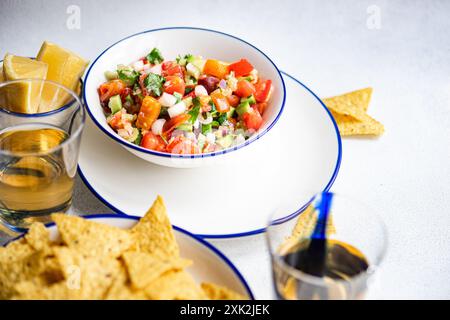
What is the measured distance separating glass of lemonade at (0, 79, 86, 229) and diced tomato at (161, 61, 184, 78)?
1.61 feet

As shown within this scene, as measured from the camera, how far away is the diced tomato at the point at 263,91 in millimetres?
2559

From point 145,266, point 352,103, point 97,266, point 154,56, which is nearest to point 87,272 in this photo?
point 97,266

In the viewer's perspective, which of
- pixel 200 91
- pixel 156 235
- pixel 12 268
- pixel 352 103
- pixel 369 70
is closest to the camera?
pixel 12 268

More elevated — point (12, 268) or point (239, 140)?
point (239, 140)

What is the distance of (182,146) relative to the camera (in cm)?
232

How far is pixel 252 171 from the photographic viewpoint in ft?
8.04

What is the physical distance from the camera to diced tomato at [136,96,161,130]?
239cm

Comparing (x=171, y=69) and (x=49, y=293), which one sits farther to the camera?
(x=171, y=69)

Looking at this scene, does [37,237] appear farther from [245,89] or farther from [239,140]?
[245,89]

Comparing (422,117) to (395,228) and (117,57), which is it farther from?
(117,57)

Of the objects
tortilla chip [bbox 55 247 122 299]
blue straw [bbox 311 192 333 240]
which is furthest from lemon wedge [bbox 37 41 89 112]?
blue straw [bbox 311 192 333 240]

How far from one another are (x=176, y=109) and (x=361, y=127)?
872 millimetres

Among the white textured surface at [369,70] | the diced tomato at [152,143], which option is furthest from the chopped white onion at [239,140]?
the white textured surface at [369,70]

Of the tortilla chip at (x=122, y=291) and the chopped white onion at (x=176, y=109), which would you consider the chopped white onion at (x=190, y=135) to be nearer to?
the chopped white onion at (x=176, y=109)
